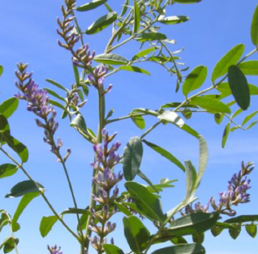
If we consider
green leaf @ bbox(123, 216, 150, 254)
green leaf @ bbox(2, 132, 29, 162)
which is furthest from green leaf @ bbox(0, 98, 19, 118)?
green leaf @ bbox(123, 216, 150, 254)

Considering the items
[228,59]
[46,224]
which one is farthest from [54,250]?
[228,59]

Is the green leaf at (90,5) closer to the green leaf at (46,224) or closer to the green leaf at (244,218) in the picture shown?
the green leaf at (46,224)

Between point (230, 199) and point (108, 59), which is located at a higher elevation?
point (108, 59)

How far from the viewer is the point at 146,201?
1014 mm

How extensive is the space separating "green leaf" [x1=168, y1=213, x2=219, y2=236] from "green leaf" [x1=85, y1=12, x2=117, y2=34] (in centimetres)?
79

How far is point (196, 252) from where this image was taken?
97 cm

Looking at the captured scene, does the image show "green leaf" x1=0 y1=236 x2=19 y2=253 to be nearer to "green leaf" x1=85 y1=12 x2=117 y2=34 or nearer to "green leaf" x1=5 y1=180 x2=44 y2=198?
"green leaf" x1=5 y1=180 x2=44 y2=198

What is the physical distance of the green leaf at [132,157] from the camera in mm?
1111

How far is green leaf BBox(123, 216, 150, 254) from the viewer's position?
3.42 ft

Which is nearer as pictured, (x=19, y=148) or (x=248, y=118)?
(x=19, y=148)

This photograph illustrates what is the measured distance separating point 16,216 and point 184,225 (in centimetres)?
68

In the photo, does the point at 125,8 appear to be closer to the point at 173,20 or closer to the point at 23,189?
the point at 173,20

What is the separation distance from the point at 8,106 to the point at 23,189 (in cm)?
33

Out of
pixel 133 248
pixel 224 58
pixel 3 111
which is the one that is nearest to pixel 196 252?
pixel 133 248
